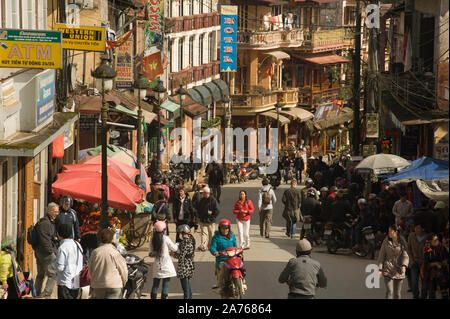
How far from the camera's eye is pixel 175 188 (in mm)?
28797

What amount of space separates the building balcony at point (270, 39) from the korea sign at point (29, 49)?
43052mm

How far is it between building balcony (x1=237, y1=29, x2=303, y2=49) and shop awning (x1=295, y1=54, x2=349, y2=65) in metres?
1.48

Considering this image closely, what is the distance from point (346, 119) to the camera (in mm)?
51250

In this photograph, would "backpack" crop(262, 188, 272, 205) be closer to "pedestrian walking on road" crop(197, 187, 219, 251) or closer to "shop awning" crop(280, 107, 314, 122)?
"pedestrian walking on road" crop(197, 187, 219, 251)

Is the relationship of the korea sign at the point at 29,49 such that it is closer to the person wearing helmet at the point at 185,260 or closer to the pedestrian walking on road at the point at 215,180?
the person wearing helmet at the point at 185,260

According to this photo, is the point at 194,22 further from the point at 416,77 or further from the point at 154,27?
the point at 416,77

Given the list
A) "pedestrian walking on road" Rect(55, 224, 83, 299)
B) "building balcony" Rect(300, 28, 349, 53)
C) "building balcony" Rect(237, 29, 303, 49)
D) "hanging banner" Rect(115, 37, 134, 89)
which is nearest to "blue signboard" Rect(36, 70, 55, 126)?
"pedestrian walking on road" Rect(55, 224, 83, 299)

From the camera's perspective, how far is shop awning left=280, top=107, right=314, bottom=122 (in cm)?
6569

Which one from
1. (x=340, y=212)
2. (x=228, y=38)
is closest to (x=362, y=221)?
(x=340, y=212)

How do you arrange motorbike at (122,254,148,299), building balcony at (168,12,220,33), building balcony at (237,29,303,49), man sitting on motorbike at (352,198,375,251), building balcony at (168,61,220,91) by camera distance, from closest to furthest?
motorbike at (122,254,148,299)
man sitting on motorbike at (352,198,375,251)
building balcony at (168,12,220,33)
building balcony at (168,61,220,91)
building balcony at (237,29,303,49)

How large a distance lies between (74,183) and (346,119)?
31411 mm

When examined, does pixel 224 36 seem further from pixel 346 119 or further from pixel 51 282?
pixel 51 282

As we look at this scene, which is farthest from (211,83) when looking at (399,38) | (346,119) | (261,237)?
(261,237)

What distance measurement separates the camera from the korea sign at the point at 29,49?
1688 cm
